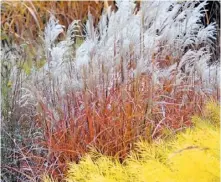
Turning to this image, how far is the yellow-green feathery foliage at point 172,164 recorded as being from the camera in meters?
2.34

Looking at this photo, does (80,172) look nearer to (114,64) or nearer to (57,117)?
(57,117)

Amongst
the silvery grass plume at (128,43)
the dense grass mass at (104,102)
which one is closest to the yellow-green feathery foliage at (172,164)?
the dense grass mass at (104,102)

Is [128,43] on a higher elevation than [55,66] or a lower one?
higher

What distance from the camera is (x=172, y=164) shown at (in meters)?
2.54

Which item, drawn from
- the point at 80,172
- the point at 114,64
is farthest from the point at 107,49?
the point at 80,172

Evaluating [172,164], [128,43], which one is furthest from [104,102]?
[172,164]

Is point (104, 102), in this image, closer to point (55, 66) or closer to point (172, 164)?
point (55, 66)

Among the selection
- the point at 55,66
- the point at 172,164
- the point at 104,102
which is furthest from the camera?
the point at 55,66

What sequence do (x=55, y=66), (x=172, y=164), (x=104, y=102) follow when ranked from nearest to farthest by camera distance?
1. (x=172, y=164)
2. (x=104, y=102)
3. (x=55, y=66)

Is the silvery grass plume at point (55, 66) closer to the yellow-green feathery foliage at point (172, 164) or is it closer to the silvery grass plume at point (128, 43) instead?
the silvery grass plume at point (128, 43)

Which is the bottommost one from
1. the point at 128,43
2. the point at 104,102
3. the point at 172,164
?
the point at 172,164

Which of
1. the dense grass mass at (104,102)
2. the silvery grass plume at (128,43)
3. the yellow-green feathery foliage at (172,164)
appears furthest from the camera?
the silvery grass plume at (128,43)

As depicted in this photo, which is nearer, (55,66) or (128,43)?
(128,43)

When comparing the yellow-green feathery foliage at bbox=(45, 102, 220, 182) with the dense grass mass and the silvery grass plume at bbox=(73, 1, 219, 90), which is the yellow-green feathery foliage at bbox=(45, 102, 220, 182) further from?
the silvery grass plume at bbox=(73, 1, 219, 90)
